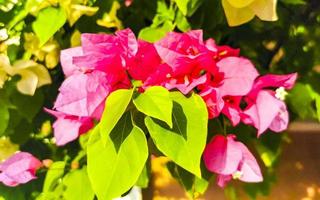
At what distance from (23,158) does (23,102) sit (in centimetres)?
6

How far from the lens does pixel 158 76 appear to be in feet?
1.30

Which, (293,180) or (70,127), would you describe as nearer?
(70,127)

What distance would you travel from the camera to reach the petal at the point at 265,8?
1.37 ft

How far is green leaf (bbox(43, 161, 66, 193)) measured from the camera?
476 mm

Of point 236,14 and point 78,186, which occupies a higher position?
point 236,14

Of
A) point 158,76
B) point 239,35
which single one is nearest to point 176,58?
point 158,76

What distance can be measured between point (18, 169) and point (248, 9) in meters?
0.23

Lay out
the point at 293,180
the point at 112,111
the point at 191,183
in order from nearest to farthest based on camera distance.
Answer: the point at 112,111, the point at 191,183, the point at 293,180

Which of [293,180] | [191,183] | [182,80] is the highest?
[182,80]

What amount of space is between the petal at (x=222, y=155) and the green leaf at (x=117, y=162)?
0.07 meters

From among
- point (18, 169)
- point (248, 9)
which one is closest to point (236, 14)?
point (248, 9)

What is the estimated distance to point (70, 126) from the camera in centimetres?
43

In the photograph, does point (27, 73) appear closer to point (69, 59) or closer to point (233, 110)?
point (69, 59)

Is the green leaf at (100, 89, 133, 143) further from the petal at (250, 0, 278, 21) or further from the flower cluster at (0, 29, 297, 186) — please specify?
the petal at (250, 0, 278, 21)
